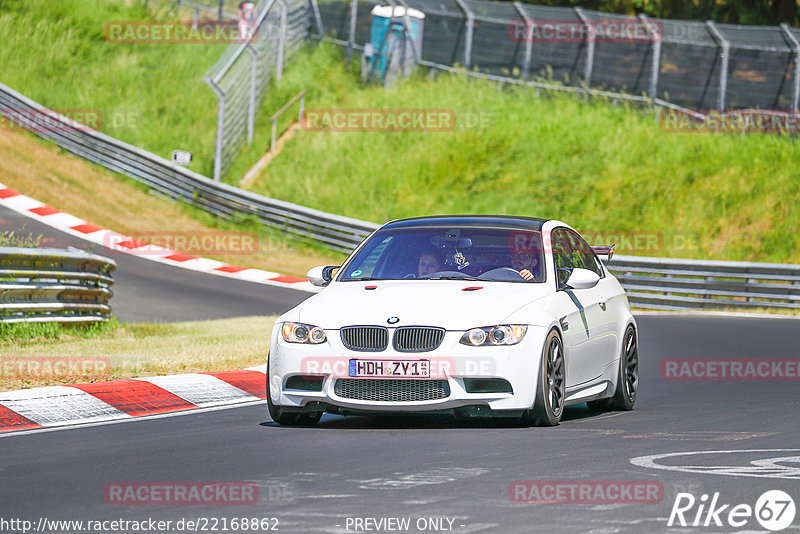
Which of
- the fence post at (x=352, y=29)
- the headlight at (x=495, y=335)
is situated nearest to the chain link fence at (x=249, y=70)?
the fence post at (x=352, y=29)

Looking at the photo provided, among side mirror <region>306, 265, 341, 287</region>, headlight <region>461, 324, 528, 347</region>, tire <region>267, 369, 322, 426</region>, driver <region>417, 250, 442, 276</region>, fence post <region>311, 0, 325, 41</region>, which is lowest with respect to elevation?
tire <region>267, 369, 322, 426</region>

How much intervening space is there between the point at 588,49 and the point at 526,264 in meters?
26.4

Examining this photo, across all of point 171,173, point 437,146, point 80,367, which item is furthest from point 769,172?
point 80,367

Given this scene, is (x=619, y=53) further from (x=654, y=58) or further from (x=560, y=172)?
(x=560, y=172)

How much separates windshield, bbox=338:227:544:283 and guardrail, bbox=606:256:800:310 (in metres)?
16.1

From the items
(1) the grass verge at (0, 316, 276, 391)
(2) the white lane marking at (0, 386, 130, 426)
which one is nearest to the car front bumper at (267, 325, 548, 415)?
(2) the white lane marking at (0, 386, 130, 426)

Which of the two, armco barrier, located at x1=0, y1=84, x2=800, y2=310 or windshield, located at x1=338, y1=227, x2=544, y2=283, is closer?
windshield, located at x1=338, y1=227, x2=544, y2=283

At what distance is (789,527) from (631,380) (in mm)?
5712

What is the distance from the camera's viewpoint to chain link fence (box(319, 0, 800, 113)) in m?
33.5

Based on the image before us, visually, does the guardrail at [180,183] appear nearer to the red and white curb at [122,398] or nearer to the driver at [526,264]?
the red and white curb at [122,398]

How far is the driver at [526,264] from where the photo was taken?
33.9ft

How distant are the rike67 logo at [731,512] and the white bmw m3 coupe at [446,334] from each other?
2806 mm

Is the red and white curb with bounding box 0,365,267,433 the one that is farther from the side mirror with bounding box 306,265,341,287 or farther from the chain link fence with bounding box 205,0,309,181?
the chain link fence with bounding box 205,0,309,181

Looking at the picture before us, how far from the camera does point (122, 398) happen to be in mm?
10977
